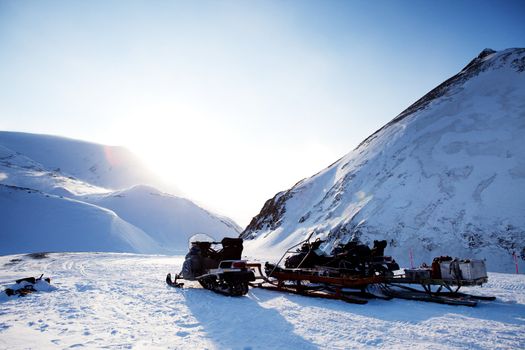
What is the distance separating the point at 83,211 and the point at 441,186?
1981 inches

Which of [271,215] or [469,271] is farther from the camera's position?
[271,215]

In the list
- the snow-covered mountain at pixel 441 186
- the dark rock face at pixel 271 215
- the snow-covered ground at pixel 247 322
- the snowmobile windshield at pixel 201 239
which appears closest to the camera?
the snow-covered ground at pixel 247 322

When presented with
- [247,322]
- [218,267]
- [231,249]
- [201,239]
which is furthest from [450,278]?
[201,239]

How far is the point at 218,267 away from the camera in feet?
37.5

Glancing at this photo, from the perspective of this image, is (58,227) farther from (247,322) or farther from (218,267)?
(247,322)

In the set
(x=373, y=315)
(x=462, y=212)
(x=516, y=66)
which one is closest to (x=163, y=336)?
(x=373, y=315)

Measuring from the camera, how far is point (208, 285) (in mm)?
11664

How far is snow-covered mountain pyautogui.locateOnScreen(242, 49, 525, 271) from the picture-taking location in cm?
1877

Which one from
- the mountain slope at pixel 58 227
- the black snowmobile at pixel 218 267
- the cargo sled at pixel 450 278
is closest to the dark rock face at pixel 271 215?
the mountain slope at pixel 58 227

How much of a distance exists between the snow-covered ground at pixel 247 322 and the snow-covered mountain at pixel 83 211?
3922cm

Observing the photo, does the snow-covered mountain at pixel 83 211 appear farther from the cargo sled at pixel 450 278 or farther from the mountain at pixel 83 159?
the cargo sled at pixel 450 278

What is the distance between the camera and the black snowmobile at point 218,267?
10.3 m

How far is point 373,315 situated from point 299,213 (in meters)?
27.4

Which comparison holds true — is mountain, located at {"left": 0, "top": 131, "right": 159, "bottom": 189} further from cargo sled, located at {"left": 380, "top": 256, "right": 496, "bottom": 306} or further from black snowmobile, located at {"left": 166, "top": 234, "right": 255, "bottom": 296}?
cargo sled, located at {"left": 380, "top": 256, "right": 496, "bottom": 306}
